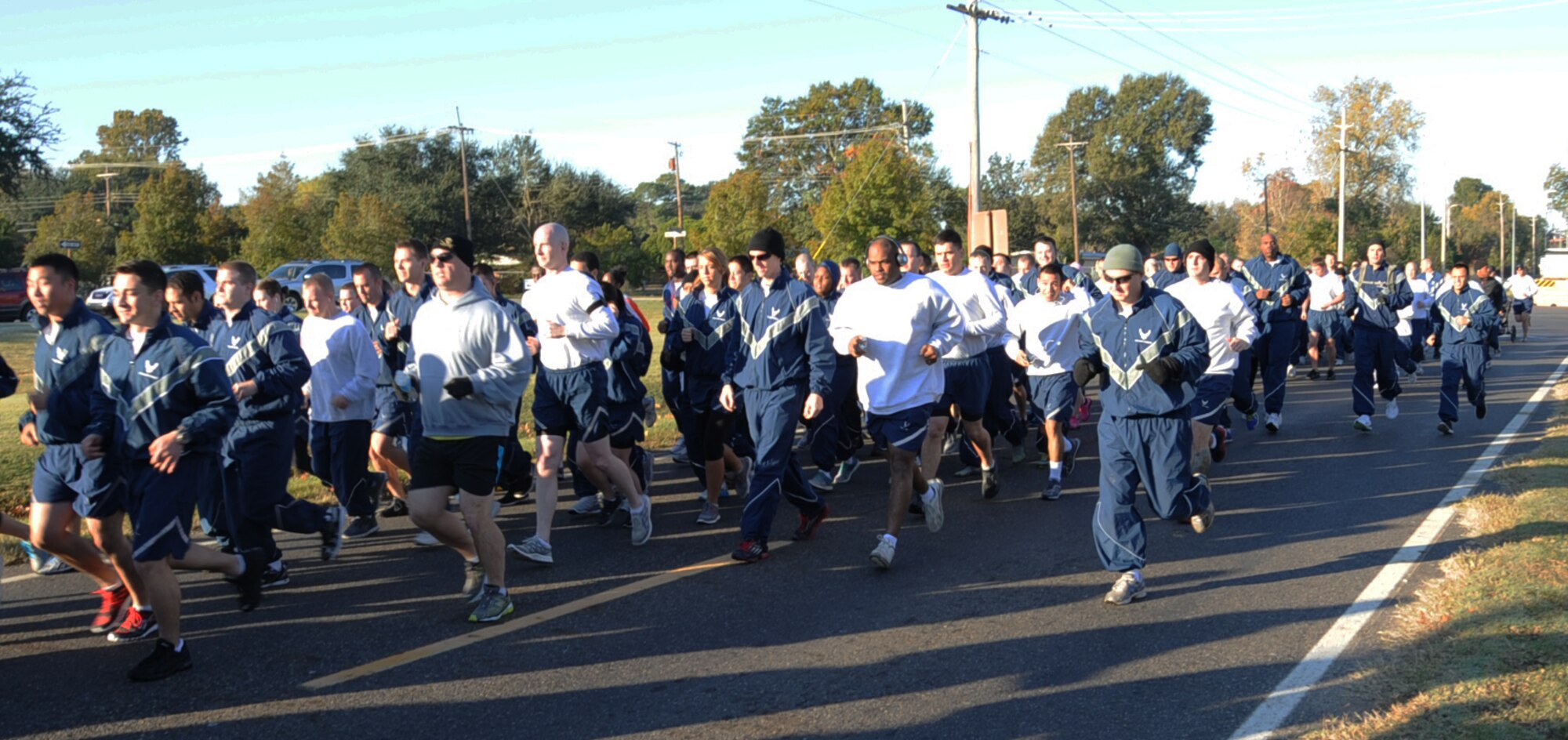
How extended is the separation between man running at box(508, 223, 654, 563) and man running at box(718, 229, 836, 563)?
81 cm

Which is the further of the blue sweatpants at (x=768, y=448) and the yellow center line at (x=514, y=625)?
the blue sweatpants at (x=768, y=448)

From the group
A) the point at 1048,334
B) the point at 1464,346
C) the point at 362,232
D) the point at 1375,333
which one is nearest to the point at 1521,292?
the point at 1375,333

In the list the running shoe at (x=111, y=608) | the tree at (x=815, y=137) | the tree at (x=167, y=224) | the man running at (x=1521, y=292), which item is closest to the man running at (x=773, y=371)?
the running shoe at (x=111, y=608)

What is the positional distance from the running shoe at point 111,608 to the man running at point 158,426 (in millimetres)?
766

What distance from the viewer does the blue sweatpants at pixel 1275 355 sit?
1316 cm

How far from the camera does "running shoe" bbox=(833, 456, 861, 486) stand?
404 inches

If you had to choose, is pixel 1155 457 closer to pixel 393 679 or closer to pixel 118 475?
pixel 393 679

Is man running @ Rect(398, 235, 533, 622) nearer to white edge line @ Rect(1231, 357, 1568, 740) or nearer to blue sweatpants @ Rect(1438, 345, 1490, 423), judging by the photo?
white edge line @ Rect(1231, 357, 1568, 740)

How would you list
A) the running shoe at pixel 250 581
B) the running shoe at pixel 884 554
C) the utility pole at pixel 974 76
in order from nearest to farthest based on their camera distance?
the running shoe at pixel 250 581
the running shoe at pixel 884 554
the utility pole at pixel 974 76

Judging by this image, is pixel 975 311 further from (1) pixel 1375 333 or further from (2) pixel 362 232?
(2) pixel 362 232

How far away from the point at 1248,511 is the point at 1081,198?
74924mm

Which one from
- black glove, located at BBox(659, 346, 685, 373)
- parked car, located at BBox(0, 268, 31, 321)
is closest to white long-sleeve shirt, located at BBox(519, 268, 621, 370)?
black glove, located at BBox(659, 346, 685, 373)

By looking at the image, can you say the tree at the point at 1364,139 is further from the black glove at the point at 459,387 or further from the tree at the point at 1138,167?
the black glove at the point at 459,387

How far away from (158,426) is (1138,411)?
16.0 feet
